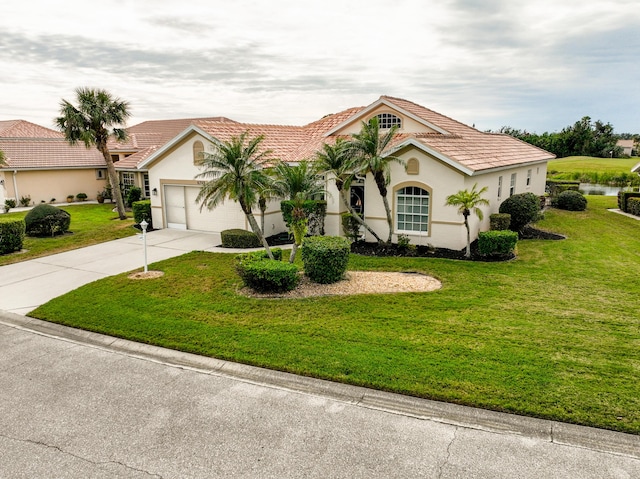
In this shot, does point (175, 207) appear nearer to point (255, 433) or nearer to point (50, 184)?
point (50, 184)

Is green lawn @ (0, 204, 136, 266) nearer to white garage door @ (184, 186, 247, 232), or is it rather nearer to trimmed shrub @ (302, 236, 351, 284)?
white garage door @ (184, 186, 247, 232)

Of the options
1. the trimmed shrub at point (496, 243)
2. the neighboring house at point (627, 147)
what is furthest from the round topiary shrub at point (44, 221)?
the neighboring house at point (627, 147)

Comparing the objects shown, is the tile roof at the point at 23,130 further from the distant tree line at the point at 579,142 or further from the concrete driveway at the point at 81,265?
the distant tree line at the point at 579,142

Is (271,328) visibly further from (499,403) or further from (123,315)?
(499,403)

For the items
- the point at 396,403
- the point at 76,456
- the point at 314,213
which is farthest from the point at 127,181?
the point at 396,403

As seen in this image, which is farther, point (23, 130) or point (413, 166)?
point (23, 130)

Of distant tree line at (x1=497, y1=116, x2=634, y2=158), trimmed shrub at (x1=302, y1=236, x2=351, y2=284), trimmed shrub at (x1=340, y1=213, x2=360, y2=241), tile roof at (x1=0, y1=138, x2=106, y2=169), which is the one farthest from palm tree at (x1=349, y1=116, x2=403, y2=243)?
distant tree line at (x1=497, y1=116, x2=634, y2=158)

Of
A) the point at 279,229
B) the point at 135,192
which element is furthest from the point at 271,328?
the point at 135,192
